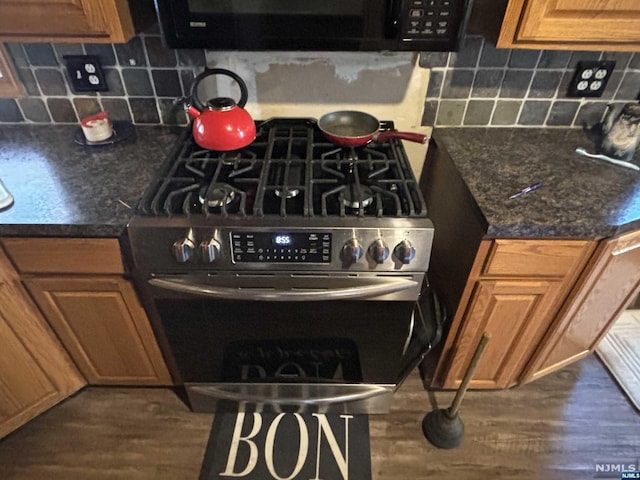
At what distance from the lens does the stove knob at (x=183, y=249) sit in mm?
947

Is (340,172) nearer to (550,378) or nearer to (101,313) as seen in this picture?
(101,313)

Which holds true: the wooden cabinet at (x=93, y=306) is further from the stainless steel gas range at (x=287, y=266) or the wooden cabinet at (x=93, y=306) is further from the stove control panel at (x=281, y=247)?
the stove control panel at (x=281, y=247)

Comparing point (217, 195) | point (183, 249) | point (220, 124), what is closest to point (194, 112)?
point (220, 124)

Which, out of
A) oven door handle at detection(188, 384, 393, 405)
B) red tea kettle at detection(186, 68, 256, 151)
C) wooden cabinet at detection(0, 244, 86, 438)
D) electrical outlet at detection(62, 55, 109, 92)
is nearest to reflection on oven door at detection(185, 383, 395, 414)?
oven door handle at detection(188, 384, 393, 405)

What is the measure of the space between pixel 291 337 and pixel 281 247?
0.34 metres

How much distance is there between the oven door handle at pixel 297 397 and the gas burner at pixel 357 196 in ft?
2.19

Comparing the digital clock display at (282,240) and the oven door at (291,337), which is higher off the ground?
the digital clock display at (282,240)

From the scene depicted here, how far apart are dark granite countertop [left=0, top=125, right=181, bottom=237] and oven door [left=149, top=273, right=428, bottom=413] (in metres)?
0.22

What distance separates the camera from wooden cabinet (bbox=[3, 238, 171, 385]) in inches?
41.6

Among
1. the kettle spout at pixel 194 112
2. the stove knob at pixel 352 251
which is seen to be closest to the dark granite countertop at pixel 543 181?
the stove knob at pixel 352 251

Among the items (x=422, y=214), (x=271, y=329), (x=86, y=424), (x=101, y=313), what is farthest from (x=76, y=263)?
(x=422, y=214)

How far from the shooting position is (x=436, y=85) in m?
1.37

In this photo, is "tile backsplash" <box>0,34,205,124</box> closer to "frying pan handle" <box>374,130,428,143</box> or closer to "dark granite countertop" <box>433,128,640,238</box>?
"frying pan handle" <box>374,130,428,143</box>

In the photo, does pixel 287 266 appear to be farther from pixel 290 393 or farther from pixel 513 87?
pixel 513 87
